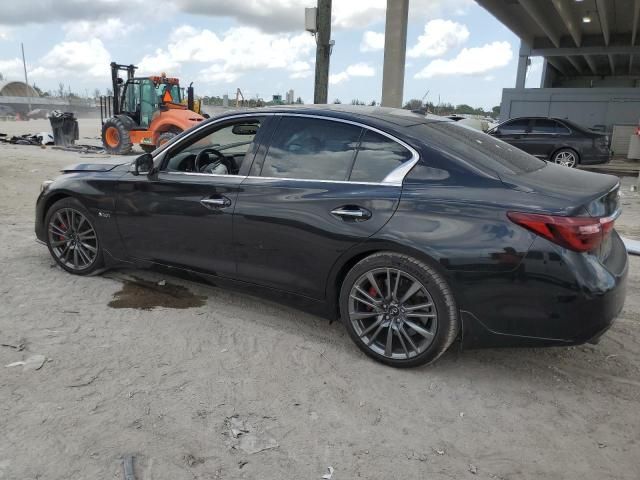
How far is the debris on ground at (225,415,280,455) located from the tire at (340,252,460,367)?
3.17ft

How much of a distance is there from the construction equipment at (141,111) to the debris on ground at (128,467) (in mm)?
13821

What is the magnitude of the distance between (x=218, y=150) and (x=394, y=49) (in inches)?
528

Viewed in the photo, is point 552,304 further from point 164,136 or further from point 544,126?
point 164,136

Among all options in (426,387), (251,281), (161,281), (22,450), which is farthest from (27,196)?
(426,387)

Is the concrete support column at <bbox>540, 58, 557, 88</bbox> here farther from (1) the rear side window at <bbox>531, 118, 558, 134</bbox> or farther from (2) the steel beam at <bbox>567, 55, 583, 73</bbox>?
(1) the rear side window at <bbox>531, 118, 558, 134</bbox>

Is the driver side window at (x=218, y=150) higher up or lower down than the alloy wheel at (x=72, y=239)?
higher up

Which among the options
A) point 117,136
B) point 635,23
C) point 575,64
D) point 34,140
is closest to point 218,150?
point 117,136

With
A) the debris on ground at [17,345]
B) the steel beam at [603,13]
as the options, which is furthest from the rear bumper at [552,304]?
the steel beam at [603,13]

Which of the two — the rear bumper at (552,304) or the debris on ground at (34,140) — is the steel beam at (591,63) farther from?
the rear bumper at (552,304)

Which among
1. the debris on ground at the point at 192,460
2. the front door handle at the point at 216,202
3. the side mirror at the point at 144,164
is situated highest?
the side mirror at the point at 144,164

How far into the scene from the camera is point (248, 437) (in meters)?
2.64

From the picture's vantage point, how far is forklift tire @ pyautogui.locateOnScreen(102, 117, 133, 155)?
15671 millimetres

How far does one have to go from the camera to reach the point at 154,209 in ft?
13.6

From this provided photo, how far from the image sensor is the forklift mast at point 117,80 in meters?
16.6
